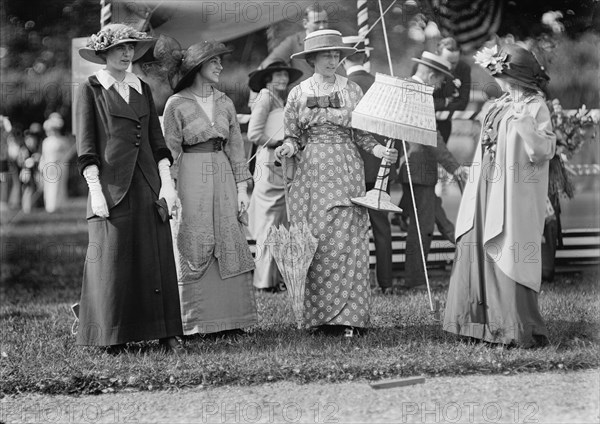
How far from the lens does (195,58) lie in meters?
6.63

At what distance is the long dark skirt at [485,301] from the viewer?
6.08 meters

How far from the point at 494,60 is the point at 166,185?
234cm

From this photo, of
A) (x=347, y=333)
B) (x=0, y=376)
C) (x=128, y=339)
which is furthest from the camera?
A: (x=347, y=333)

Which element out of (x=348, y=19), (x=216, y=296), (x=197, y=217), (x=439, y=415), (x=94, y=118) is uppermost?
(x=348, y=19)

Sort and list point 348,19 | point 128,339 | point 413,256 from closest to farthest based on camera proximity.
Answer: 1. point 128,339
2. point 413,256
3. point 348,19

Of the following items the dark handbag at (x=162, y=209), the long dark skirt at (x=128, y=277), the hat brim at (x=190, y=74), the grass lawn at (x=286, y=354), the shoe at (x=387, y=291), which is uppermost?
the hat brim at (x=190, y=74)

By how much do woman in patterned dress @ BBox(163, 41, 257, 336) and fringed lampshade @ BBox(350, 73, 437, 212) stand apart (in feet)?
3.11

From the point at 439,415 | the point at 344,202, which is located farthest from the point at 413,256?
the point at 439,415

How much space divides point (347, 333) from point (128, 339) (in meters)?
1.52

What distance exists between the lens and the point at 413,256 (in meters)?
8.84

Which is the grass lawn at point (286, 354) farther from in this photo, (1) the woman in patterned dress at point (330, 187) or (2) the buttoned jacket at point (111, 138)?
(2) the buttoned jacket at point (111, 138)

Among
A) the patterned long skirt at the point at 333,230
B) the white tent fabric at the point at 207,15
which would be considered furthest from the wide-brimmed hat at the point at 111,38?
the white tent fabric at the point at 207,15

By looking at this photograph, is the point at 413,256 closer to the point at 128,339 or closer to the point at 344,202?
the point at 344,202

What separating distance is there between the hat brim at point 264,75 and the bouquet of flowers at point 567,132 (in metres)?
2.50
